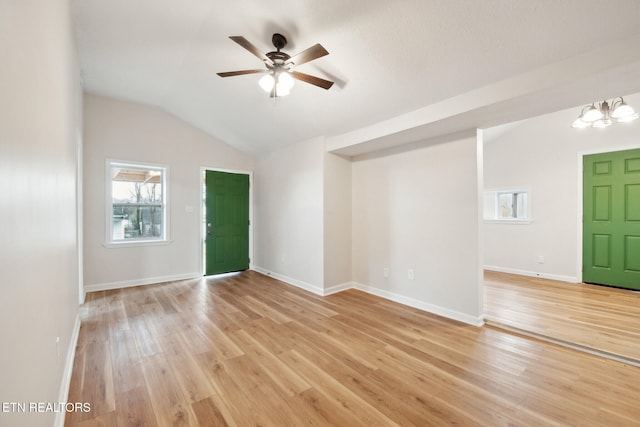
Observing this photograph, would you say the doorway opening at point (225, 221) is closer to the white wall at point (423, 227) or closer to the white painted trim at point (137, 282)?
the white painted trim at point (137, 282)

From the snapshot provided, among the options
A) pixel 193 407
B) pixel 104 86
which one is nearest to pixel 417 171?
pixel 193 407

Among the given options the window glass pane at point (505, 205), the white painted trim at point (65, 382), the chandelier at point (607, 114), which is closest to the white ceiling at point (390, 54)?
the chandelier at point (607, 114)

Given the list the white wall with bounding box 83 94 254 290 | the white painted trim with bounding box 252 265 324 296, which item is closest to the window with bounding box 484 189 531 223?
the white painted trim with bounding box 252 265 324 296

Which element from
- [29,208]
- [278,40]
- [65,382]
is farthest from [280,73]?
[65,382]

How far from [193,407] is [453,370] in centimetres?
202

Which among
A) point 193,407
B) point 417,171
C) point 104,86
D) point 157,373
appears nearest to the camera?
point 193,407

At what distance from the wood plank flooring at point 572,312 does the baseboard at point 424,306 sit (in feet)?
0.79

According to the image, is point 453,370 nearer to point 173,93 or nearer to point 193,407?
point 193,407

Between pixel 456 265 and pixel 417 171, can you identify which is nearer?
pixel 456 265

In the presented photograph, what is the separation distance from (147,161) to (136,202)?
2.53 ft

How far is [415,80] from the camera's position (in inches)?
108

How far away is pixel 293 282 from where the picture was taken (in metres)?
4.91

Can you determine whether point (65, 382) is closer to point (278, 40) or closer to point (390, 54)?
point (278, 40)

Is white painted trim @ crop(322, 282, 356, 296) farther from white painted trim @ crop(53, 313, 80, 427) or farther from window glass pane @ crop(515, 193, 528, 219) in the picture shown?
window glass pane @ crop(515, 193, 528, 219)
